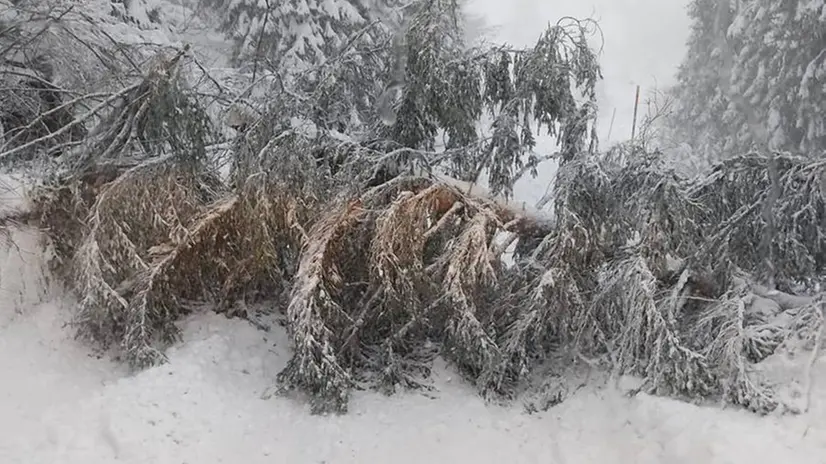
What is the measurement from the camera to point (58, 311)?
479cm

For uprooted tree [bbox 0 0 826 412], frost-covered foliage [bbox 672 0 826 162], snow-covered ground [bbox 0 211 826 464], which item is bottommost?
snow-covered ground [bbox 0 211 826 464]

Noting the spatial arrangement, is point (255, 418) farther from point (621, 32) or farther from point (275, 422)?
point (621, 32)

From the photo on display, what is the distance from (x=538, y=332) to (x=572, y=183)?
43.2 inches

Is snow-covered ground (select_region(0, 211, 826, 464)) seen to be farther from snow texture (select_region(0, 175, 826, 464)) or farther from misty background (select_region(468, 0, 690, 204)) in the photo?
misty background (select_region(468, 0, 690, 204))

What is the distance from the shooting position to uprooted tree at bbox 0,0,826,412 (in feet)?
14.6

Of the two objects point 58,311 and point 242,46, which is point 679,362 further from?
point 242,46

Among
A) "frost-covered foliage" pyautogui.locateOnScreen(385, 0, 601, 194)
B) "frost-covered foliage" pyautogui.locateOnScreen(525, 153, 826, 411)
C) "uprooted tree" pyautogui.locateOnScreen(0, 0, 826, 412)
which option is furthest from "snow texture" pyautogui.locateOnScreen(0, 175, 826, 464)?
"frost-covered foliage" pyautogui.locateOnScreen(385, 0, 601, 194)

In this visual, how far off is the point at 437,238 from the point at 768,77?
335 inches

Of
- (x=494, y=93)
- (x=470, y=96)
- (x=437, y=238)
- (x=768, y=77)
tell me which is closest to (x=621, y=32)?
(x=768, y=77)

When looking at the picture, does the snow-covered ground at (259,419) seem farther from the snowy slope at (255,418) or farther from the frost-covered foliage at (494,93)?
the frost-covered foliage at (494,93)

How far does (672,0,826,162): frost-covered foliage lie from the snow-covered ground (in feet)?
23.5

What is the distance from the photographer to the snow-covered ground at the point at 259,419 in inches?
144

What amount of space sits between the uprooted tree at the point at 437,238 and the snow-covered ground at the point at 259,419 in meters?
0.19

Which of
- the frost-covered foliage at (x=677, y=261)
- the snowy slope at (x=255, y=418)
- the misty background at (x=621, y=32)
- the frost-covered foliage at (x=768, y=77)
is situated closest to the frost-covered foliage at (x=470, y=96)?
the frost-covered foliage at (x=677, y=261)
